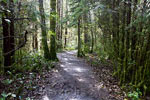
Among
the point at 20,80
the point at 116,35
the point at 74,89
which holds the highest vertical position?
the point at 116,35

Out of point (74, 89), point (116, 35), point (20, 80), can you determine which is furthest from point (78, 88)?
point (116, 35)

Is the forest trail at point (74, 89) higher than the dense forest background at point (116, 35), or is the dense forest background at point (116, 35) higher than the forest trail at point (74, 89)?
the dense forest background at point (116, 35)

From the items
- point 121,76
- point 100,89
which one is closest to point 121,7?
point 121,76

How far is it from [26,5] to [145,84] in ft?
18.7

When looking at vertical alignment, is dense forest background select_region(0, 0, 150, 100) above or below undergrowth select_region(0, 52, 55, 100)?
above

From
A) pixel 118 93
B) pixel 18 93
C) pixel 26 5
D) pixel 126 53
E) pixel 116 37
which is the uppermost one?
pixel 26 5

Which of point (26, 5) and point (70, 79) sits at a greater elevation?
point (26, 5)

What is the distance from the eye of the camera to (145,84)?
5180 mm

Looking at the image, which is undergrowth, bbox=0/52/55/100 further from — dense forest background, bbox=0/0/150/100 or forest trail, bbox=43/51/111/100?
forest trail, bbox=43/51/111/100

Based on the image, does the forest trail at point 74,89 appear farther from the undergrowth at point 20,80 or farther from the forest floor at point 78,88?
the undergrowth at point 20,80

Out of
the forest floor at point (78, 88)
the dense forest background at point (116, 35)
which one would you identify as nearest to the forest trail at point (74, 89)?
the forest floor at point (78, 88)

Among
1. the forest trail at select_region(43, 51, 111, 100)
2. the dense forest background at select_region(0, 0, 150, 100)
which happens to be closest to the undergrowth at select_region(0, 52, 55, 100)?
the dense forest background at select_region(0, 0, 150, 100)

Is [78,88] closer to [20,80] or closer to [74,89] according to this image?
[74,89]

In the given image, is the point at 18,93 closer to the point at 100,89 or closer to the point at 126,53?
the point at 100,89
